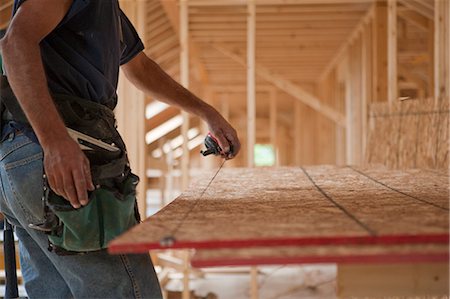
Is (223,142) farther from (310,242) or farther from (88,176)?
(310,242)

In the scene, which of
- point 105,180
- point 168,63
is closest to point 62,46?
point 105,180

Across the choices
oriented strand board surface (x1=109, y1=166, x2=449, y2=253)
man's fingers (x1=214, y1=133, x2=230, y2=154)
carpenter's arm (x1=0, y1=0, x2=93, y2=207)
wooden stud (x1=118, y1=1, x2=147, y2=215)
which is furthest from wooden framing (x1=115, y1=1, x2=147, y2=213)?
carpenter's arm (x1=0, y1=0, x2=93, y2=207)

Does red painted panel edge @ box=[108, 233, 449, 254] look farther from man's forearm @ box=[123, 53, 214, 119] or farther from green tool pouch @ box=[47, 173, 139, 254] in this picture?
man's forearm @ box=[123, 53, 214, 119]

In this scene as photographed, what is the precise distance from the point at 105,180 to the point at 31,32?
0.42 m

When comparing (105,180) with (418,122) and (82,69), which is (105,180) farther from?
(418,122)

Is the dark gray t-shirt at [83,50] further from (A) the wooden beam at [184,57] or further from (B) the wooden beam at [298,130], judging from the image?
(B) the wooden beam at [298,130]

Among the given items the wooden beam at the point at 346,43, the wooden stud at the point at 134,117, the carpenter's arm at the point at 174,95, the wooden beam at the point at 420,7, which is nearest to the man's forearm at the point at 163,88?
the carpenter's arm at the point at 174,95

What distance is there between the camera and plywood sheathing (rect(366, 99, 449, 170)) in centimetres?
388

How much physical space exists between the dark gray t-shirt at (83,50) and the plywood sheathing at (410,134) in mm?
2637

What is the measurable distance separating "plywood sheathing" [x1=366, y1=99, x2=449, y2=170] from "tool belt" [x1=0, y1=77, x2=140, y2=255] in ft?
8.62

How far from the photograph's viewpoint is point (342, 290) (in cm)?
127

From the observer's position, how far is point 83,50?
65.3 inches

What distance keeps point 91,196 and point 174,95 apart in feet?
2.51

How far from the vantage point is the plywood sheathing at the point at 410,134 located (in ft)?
12.7
